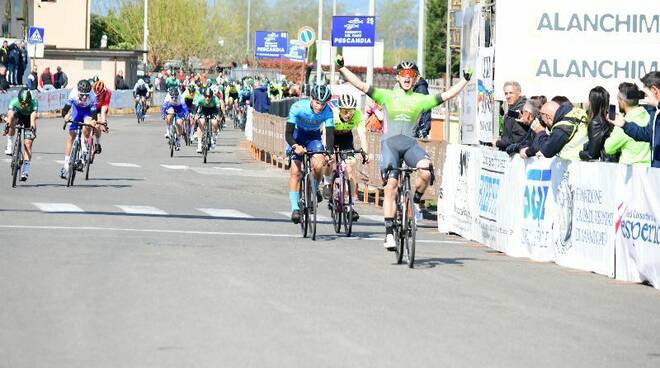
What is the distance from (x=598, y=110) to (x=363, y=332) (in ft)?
18.7

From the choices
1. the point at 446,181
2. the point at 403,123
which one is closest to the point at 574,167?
the point at 403,123

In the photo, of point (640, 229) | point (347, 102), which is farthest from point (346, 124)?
point (640, 229)

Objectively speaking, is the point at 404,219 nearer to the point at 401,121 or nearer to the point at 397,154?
the point at 397,154

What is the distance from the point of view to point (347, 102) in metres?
18.4

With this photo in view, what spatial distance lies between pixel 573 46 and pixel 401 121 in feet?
20.4

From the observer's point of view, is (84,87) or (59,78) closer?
(84,87)

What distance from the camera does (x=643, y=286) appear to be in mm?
13859

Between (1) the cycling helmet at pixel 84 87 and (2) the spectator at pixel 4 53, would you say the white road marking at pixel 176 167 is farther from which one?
(2) the spectator at pixel 4 53

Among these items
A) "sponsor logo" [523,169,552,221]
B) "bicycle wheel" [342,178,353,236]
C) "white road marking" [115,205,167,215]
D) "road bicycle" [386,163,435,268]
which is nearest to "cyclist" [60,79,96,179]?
"white road marking" [115,205,167,215]

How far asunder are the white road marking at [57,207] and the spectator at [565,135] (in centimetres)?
727

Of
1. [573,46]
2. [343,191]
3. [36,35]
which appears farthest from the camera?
[36,35]

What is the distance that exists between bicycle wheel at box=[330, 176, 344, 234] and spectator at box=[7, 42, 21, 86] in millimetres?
43986

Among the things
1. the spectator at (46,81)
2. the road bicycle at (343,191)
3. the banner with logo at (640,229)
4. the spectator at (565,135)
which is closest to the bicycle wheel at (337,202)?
the road bicycle at (343,191)

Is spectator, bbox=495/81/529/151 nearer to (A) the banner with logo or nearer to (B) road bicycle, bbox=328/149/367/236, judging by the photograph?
(B) road bicycle, bbox=328/149/367/236
